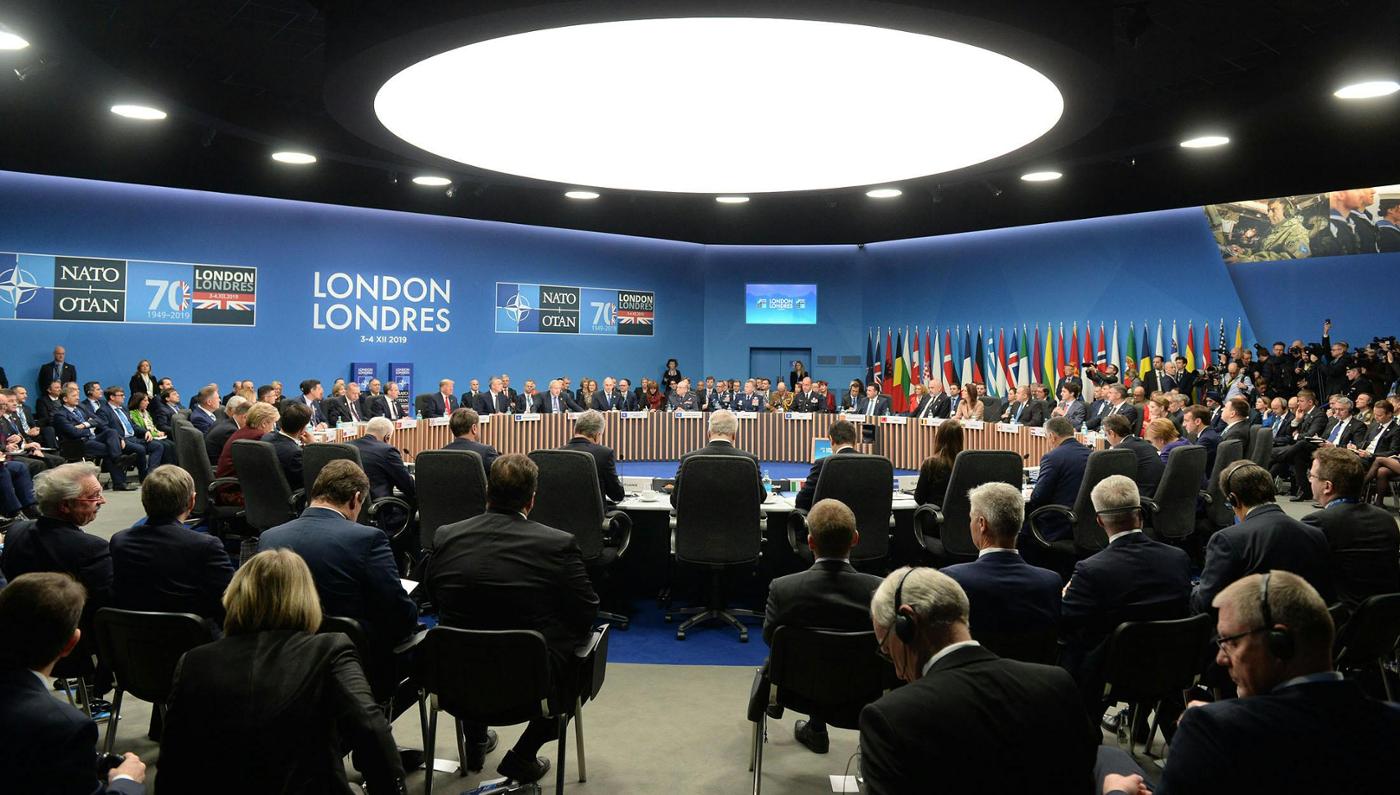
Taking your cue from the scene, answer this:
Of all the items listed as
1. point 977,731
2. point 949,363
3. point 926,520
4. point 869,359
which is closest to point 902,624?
point 977,731

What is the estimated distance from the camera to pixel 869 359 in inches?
707

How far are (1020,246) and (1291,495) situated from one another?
6.16m

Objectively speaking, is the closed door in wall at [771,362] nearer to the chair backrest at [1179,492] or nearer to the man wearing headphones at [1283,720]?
the chair backrest at [1179,492]

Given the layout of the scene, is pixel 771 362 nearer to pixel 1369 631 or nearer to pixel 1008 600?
pixel 1369 631

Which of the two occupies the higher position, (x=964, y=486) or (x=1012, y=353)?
(x=1012, y=353)

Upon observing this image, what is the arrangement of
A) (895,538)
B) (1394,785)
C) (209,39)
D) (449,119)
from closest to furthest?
(1394,785)
(895,538)
(209,39)
(449,119)

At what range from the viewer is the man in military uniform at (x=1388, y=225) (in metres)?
12.2

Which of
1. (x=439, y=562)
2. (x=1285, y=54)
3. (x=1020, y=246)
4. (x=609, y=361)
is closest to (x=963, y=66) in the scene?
(x=1285, y=54)

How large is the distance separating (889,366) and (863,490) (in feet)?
41.6

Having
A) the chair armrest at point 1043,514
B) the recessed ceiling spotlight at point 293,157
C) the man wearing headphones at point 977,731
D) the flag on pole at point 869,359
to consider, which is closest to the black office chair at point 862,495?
the chair armrest at point 1043,514

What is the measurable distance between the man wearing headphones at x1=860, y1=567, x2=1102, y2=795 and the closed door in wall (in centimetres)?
1653

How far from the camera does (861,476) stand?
5301 mm

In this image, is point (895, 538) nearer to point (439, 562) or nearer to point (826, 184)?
point (439, 562)

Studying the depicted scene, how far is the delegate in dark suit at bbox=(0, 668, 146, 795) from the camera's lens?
5.89 feet
